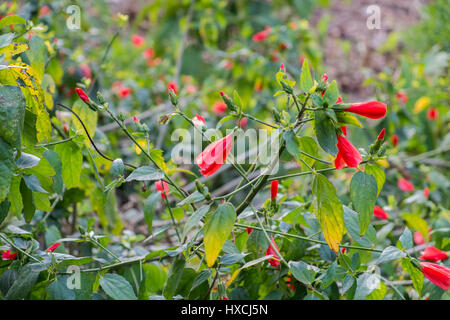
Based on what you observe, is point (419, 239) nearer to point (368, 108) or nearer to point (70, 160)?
point (368, 108)

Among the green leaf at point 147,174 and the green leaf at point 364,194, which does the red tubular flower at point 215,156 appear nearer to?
the green leaf at point 147,174

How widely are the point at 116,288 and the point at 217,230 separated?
240mm

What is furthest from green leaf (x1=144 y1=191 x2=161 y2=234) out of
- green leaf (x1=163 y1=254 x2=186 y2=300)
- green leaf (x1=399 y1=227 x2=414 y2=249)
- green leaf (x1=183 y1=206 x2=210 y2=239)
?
green leaf (x1=399 y1=227 x2=414 y2=249)

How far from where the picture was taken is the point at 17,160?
718 millimetres

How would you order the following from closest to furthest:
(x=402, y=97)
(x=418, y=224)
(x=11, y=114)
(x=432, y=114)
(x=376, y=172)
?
(x=11, y=114)
(x=376, y=172)
(x=418, y=224)
(x=402, y=97)
(x=432, y=114)

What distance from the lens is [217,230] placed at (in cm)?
64

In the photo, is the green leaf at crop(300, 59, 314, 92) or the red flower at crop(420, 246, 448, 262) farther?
the red flower at crop(420, 246, 448, 262)

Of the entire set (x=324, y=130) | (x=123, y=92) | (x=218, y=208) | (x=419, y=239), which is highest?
(x=123, y=92)

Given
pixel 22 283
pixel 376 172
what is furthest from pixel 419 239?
pixel 22 283

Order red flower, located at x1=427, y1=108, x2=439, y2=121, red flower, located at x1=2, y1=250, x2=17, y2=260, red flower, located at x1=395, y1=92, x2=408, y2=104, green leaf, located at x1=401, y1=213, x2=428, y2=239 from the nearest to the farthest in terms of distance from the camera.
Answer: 1. red flower, located at x1=2, y1=250, x2=17, y2=260
2. green leaf, located at x1=401, y1=213, x2=428, y2=239
3. red flower, located at x1=395, y1=92, x2=408, y2=104
4. red flower, located at x1=427, y1=108, x2=439, y2=121

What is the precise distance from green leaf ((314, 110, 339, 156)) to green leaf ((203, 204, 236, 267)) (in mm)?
167

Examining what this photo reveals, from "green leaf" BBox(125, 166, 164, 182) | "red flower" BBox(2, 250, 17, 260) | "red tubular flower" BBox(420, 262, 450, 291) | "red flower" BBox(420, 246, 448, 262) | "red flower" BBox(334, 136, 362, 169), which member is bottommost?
"red flower" BBox(420, 246, 448, 262)

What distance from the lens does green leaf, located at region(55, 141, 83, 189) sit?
2.74 feet

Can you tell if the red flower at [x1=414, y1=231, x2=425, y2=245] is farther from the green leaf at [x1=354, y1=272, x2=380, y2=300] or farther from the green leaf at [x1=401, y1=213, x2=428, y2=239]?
the green leaf at [x1=354, y1=272, x2=380, y2=300]
